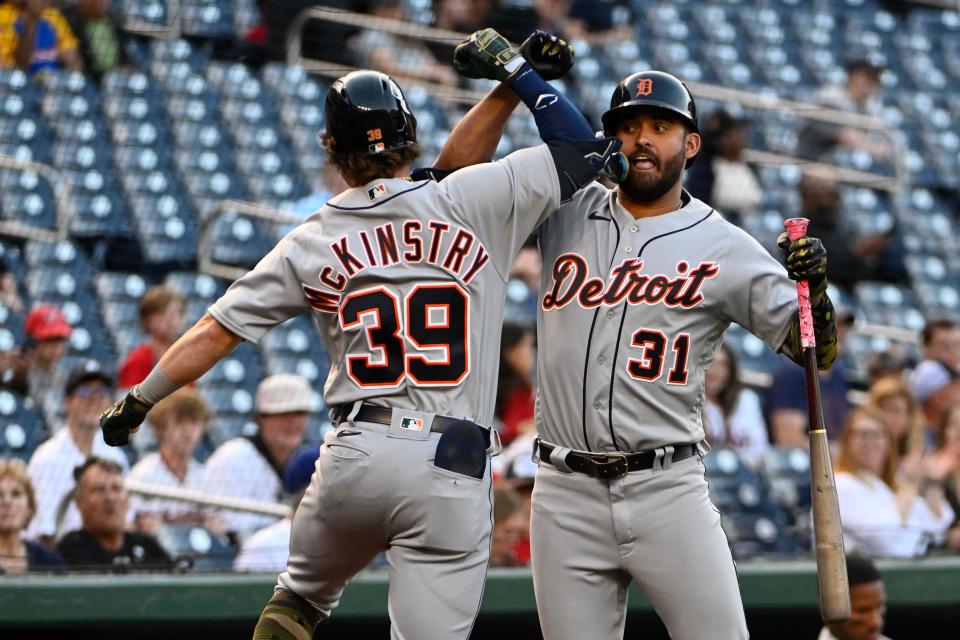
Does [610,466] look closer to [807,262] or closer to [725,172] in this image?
[807,262]

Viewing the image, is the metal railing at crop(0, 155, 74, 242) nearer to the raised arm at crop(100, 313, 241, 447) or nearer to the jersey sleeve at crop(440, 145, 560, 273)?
the raised arm at crop(100, 313, 241, 447)

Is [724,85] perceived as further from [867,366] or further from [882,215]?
[867,366]

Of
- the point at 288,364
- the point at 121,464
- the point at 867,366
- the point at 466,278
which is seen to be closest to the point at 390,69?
the point at 288,364

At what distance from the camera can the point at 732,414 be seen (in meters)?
6.22

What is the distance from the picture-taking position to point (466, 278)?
3.08 m

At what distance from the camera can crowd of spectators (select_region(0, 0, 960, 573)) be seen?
4781 millimetres

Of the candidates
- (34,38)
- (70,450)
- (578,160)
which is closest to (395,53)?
(34,38)

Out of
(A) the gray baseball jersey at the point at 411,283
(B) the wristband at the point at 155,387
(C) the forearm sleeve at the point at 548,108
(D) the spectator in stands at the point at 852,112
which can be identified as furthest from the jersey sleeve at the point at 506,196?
(D) the spectator in stands at the point at 852,112

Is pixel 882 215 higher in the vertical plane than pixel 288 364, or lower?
higher

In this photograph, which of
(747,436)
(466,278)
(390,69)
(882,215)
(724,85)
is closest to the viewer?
(466,278)

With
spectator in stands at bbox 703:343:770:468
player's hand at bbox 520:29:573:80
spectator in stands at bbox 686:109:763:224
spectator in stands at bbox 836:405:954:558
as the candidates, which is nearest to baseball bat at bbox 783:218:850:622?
player's hand at bbox 520:29:573:80

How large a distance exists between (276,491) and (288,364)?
1.26 meters

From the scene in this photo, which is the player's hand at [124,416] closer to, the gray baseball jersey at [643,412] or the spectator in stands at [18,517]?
the gray baseball jersey at [643,412]

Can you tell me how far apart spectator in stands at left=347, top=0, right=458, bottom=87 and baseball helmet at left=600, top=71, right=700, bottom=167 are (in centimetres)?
464
